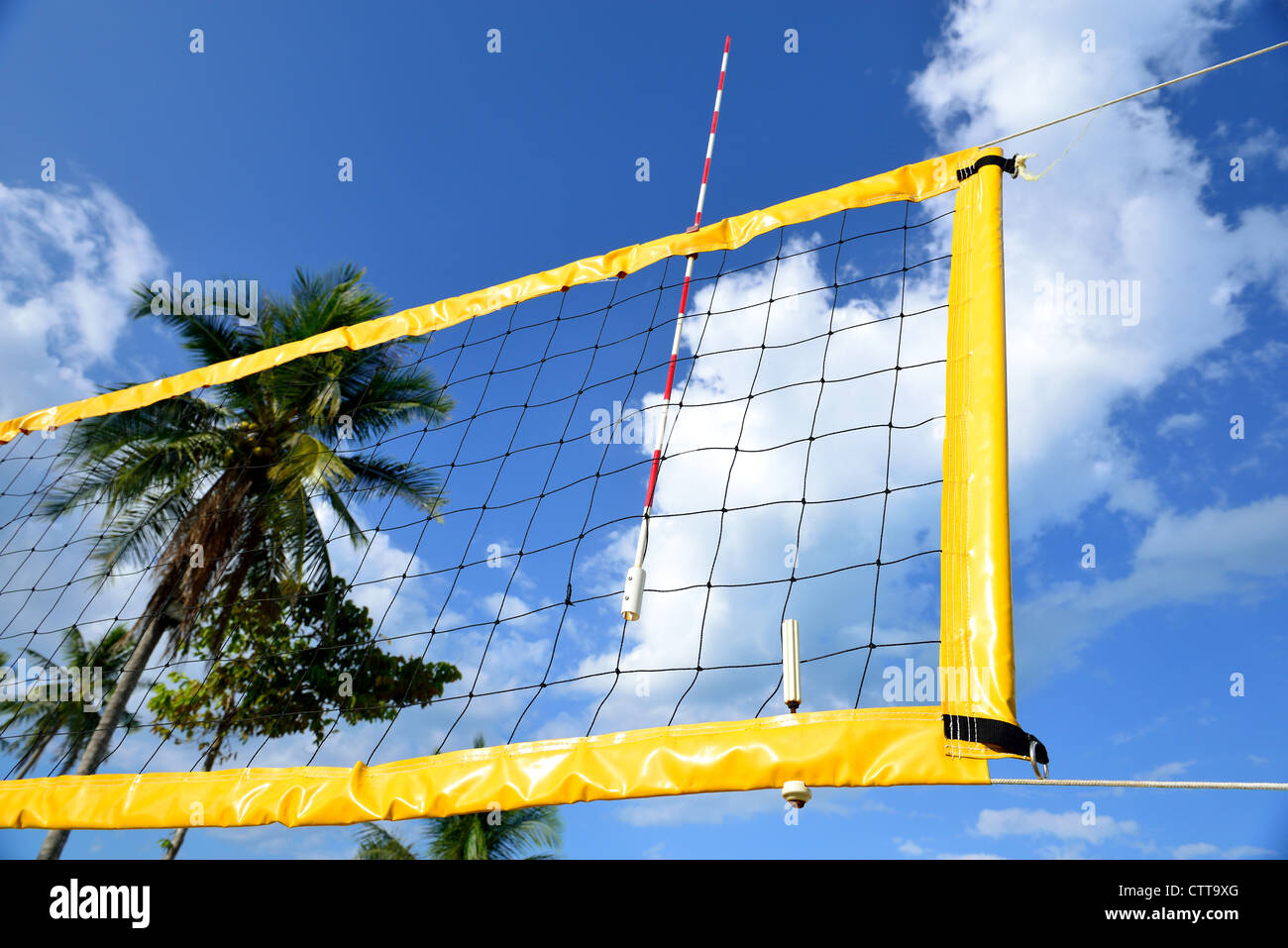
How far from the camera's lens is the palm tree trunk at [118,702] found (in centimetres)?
691

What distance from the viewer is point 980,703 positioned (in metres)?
1.78

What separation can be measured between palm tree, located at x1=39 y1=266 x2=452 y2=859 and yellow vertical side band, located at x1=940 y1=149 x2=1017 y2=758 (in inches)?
224

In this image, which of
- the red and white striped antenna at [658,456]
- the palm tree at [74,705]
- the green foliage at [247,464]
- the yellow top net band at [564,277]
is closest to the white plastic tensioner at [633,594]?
the red and white striped antenna at [658,456]

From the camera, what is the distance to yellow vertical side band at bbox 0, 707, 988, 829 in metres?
1.94

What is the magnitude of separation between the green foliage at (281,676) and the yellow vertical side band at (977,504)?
6765 mm

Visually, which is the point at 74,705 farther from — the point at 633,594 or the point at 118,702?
the point at 633,594

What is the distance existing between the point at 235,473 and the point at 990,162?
7.58 meters

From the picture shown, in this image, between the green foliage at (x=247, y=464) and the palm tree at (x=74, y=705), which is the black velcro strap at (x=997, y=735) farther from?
the palm tree at (x=74, y=705)

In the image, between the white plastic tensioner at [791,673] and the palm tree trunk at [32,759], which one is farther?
the palm tree trunk at [32,759]

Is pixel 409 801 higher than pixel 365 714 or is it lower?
lower

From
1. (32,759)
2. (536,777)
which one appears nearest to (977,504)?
(536,777)
